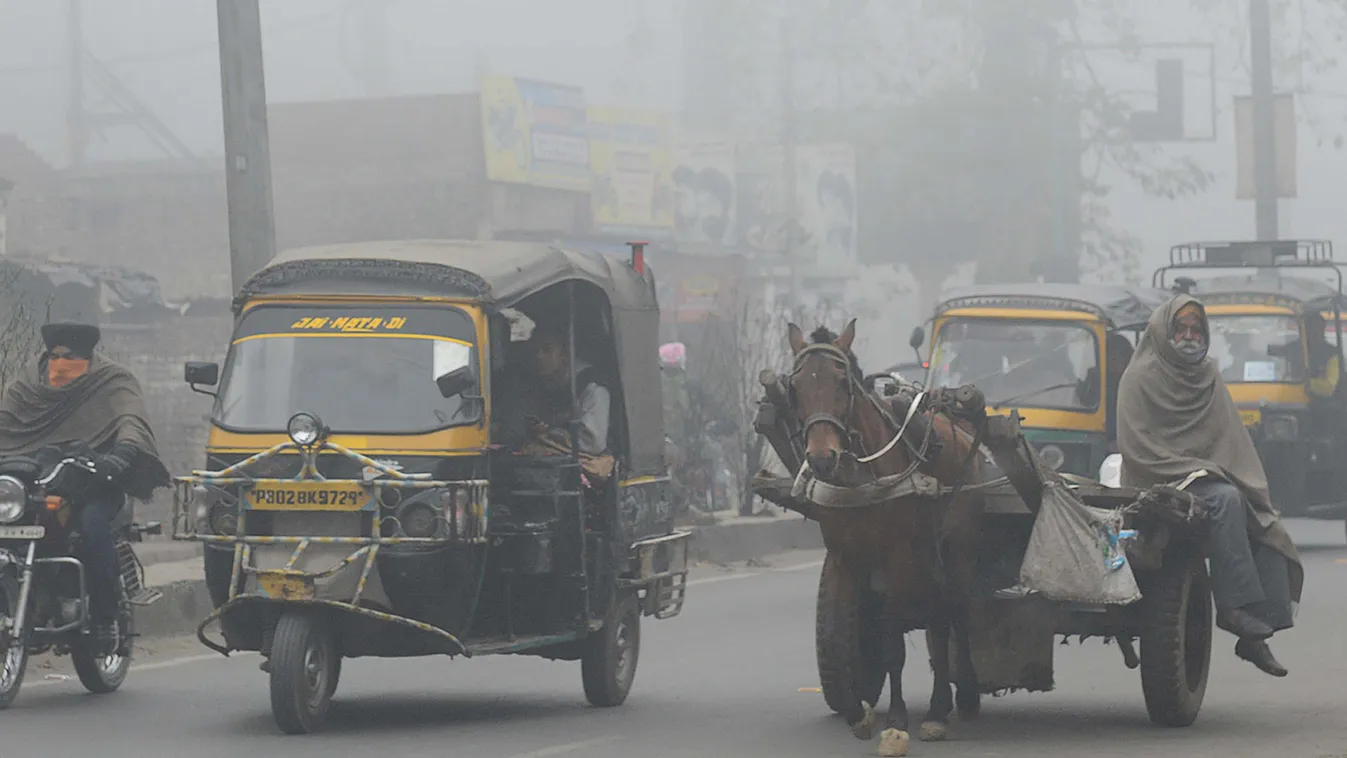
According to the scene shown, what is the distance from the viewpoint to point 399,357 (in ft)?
32.3

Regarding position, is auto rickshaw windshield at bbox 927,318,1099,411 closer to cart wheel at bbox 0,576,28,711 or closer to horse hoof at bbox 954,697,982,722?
horse hoof at bbox 954,697,982,722

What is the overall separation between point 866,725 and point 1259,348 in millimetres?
14182

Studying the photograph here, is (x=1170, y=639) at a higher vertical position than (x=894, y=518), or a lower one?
lower

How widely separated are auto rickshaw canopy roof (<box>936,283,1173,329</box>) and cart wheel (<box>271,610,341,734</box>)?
10.2 meters

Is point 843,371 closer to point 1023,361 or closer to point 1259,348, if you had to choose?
point 1023,361

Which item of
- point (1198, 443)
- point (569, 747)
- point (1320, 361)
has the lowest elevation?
point (569, 747)

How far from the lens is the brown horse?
322 inches

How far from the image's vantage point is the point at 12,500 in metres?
10.4

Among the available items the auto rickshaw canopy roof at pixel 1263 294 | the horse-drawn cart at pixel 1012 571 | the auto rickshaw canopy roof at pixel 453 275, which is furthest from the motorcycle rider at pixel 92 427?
the auto rickshaw canopy roof at pixel 1263 294

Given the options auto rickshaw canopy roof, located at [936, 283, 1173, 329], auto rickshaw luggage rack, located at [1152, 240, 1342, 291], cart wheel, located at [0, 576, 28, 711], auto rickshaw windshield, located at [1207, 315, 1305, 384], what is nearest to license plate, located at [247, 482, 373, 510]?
cart wheel, located at [0, 576, 28, 711]

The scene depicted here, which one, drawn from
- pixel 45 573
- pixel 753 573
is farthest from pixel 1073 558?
pixel 753 573

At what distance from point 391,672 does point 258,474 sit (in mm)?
3161

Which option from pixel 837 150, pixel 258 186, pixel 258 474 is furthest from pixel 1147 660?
pixel 837 150

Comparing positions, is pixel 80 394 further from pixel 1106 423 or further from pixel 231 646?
pixel 1106 423
